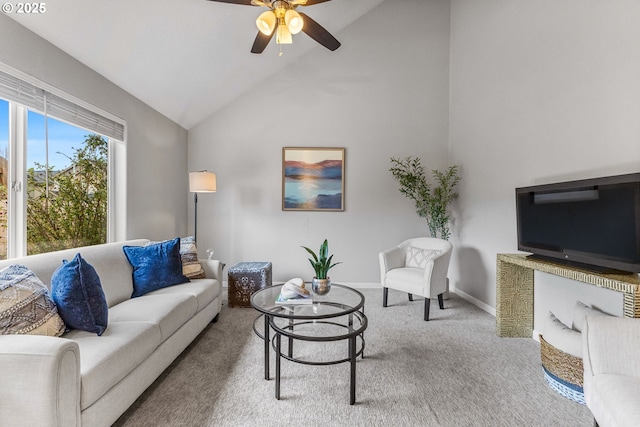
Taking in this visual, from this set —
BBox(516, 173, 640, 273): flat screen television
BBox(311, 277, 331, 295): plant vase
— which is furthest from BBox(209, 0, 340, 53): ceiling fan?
BBox(516, 173, 640, 273): flat screen television

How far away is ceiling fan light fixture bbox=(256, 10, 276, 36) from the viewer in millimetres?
2070

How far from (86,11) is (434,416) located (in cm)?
333

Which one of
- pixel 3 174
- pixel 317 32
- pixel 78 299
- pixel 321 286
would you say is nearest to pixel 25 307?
pixel 78 299

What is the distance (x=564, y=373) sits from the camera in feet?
5.97

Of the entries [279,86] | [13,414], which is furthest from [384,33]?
[13,414]

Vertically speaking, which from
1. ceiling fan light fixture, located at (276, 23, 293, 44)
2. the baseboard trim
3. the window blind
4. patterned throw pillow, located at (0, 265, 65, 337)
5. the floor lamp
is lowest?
the baseboard trim

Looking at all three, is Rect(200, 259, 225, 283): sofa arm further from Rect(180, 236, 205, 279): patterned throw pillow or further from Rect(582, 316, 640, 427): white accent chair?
Rect(582, 316, 640, 427): white accent chair

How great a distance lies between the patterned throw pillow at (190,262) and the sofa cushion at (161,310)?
483mm

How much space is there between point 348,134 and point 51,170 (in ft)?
10.7

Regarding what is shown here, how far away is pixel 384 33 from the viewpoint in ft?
14.0

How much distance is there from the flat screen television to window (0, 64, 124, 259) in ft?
12.2

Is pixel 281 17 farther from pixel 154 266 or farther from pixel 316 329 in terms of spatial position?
pixel 316 329

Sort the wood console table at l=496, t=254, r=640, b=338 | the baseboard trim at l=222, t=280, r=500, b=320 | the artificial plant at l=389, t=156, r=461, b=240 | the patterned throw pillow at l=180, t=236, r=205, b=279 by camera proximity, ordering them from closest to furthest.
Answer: the wood console table at l=496, t=254, r=640, b=338
the patterned throw pillow at l=180, t=236, r=205, b=279
the baseboard trim at l=222, t=280, r=500, b=320
the artificial plant at l=389, t=156, r=461, b=240

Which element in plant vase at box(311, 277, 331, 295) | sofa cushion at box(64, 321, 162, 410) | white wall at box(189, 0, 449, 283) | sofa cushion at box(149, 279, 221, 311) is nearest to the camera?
sofa cushion at box(64, 321, 162, 410)
